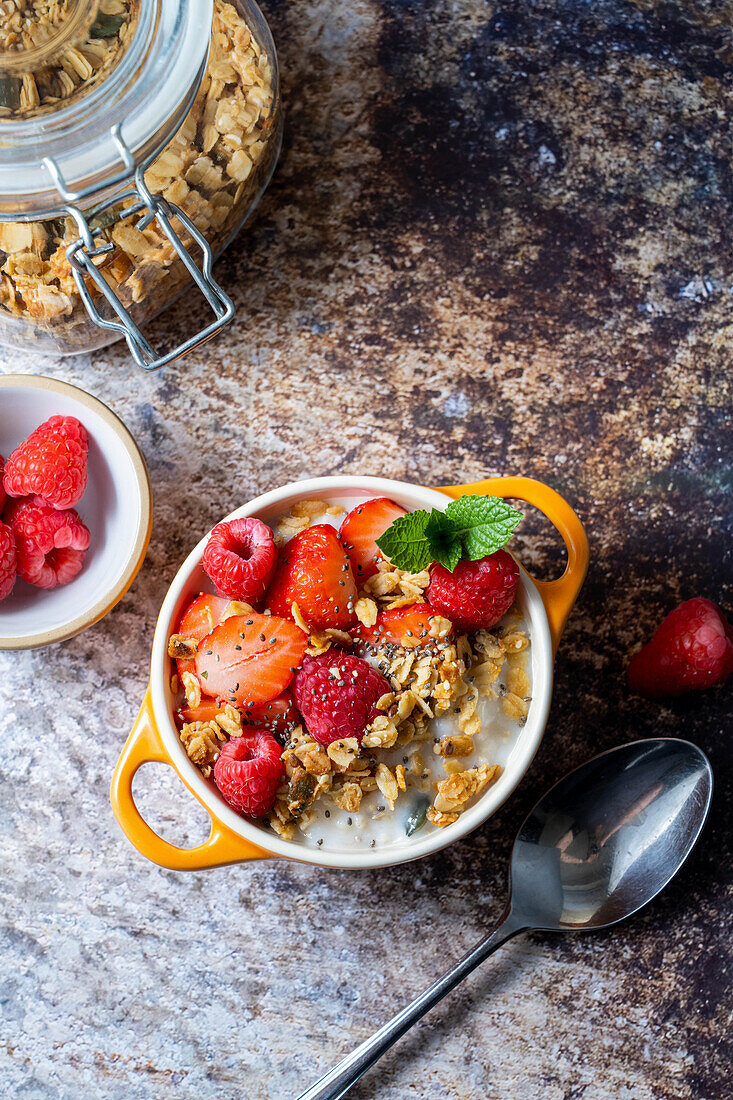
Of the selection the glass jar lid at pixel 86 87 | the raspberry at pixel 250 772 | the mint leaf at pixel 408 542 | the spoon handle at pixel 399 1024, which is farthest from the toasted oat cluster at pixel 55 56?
the spoon handle at pixel 399 1024

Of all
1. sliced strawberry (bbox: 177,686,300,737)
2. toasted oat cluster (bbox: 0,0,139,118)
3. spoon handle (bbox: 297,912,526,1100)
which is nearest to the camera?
toasted oat cluster (bbox: 0,0,139,118)

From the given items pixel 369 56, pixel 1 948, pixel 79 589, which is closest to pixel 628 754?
pixel 79 589

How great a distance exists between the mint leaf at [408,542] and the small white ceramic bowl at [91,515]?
312 millimetres

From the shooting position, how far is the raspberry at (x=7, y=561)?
102 cm

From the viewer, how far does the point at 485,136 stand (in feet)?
4.09

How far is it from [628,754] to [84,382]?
34.2 inches

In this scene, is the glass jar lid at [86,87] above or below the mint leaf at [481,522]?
above

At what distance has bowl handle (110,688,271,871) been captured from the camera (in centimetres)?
96

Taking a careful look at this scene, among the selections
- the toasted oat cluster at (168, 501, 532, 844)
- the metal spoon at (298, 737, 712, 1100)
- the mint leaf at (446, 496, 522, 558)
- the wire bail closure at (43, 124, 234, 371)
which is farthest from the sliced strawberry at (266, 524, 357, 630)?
the metal spoon at (298, 737, 712, 1100)

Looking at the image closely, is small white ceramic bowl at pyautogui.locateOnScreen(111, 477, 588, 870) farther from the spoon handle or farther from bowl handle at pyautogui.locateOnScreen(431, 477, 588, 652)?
the spoon handle

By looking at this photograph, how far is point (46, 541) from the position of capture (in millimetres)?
1053

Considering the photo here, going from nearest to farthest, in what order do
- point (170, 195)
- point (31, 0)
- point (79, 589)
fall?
point (31, 0)
point (170, 195)
point (79, 589)

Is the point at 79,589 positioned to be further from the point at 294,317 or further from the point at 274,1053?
the point at 274,1053

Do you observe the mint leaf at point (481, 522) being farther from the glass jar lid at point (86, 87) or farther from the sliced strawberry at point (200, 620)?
the glass jar lid at point (86, 87)
